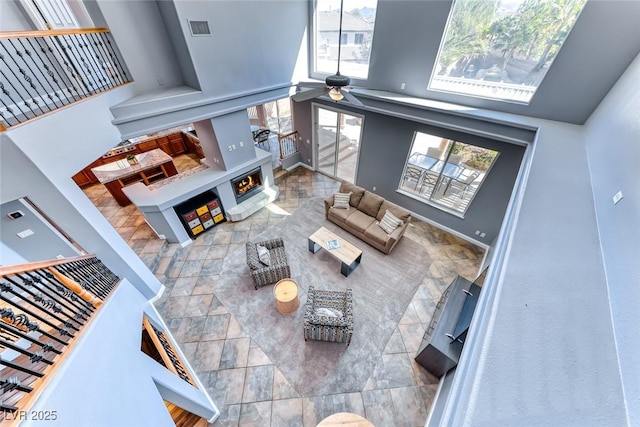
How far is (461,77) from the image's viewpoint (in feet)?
14.2

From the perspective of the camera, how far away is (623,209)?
1523mm

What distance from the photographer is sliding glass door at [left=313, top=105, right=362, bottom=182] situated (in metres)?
6.77

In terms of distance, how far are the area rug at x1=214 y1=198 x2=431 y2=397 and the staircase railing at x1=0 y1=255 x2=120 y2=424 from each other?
7.22 feet

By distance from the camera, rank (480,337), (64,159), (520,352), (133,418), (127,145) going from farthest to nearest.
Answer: (127,145)
(64,159)
(133,418)
(480,337)
(520,352)

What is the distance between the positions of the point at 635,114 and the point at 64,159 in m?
5.95

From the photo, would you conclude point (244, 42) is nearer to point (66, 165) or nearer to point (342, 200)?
point (66, 165)

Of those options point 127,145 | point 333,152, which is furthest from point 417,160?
point 127,145

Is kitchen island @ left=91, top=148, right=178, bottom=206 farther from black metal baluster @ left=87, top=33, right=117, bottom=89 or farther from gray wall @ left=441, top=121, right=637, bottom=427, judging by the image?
gray wall @ left=441, top=121, right=637, bottom=427

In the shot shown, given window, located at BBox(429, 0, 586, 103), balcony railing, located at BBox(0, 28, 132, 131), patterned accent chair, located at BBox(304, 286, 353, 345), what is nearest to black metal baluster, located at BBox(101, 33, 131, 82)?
balcony railing, located at BBox(0, 28, 132, 131)

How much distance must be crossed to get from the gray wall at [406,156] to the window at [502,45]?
0.75 m

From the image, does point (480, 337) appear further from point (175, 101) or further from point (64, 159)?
point (175, 101)

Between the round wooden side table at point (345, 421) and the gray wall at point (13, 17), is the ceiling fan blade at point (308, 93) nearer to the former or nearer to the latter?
the gray wall at point (13, 17)

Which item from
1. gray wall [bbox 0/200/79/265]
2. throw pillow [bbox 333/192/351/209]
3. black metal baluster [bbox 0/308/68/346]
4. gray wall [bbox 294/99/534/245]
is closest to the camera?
black metal baluster [bbox 0/308/68/346]

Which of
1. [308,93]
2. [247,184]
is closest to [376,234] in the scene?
[308,93]
